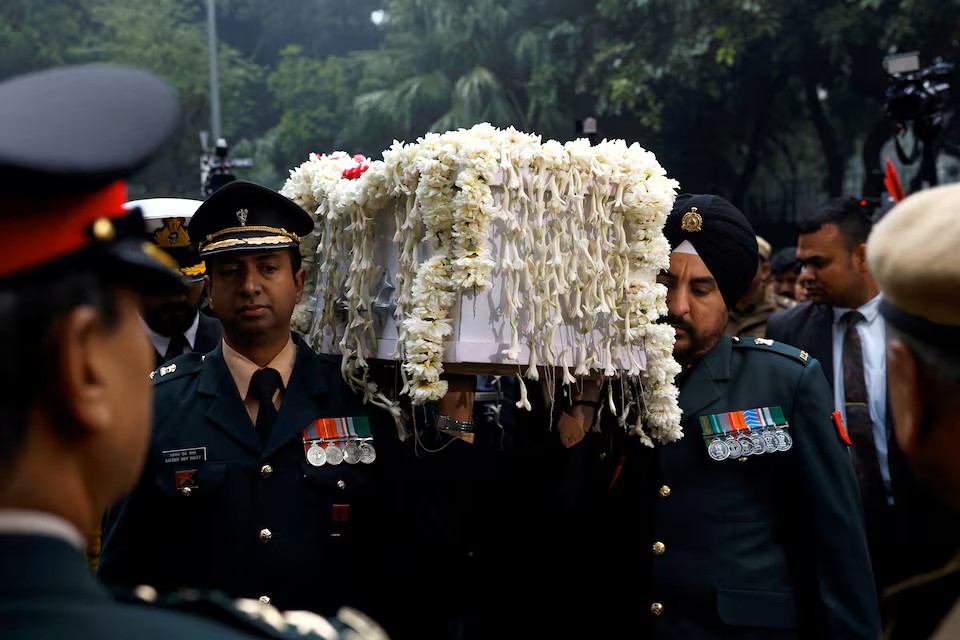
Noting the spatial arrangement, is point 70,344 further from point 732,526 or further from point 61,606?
point 732,526

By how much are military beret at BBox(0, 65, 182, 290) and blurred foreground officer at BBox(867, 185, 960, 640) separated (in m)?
1.10

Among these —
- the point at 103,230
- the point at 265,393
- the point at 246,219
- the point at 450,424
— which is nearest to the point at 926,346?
the point at 103,230

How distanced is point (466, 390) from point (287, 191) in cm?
104

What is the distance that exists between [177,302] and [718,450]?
236 centimetres

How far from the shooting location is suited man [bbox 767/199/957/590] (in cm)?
498

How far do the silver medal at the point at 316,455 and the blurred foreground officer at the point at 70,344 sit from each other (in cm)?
195

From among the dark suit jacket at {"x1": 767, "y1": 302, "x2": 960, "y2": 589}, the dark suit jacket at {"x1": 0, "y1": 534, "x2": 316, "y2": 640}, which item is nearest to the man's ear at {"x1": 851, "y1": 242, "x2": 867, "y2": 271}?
the dark suit jacket at {"x1": 767, "y1": 302, "x2": 960, "y2": 589}

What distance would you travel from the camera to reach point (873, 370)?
535 cm

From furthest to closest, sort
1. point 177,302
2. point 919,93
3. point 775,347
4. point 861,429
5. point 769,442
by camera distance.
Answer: point 919,93, point 861,429, point 177,302, point 775,347, point 769,442

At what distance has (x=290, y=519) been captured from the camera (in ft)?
10.7

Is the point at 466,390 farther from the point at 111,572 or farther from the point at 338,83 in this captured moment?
the point at 338,83

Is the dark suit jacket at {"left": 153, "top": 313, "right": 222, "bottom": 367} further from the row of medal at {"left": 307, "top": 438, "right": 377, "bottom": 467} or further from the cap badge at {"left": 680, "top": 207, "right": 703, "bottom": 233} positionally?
the cap badge at {"left": 680, "top": 207, "right": 703, "bottom": 233}

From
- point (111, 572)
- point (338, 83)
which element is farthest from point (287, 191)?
point (338, 83)

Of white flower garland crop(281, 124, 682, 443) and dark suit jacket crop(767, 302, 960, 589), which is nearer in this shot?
white flower garland crop(281, 124, 682, 443)
